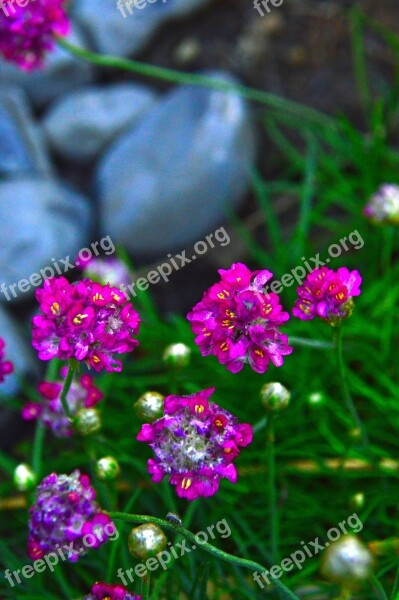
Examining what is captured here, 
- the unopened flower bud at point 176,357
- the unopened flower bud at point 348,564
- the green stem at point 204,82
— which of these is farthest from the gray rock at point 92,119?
the unopened flower bud at point 348,564

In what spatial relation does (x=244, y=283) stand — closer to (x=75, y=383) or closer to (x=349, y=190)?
(x=75, y=383)

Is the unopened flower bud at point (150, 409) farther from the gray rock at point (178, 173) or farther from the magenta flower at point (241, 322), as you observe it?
the gray rock at point (178, 173)

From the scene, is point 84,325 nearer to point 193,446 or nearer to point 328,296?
point 193,446

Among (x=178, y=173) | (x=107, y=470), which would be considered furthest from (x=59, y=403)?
(x=178, y=173)

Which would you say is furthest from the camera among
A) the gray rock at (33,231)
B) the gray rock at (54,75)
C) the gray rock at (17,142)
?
the gray rock at (54,75)

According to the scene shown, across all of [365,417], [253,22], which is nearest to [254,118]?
[253,22]

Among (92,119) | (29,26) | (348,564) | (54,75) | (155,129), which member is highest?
(54,75)

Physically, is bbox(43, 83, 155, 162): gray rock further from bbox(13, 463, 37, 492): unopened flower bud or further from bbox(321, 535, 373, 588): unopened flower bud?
bbox(321, 535, 373, 588): unopened flower bud
